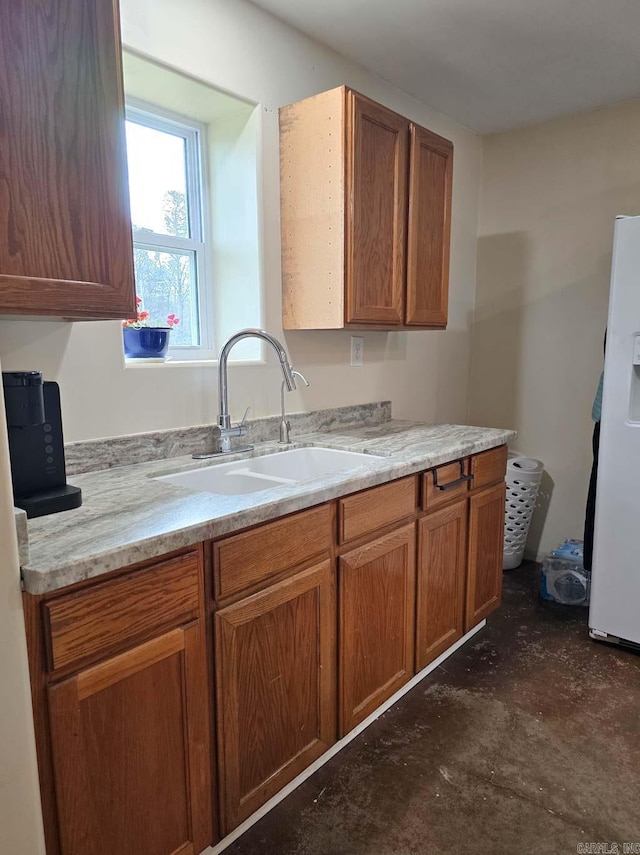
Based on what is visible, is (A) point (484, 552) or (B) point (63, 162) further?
(A) point (484, 552)

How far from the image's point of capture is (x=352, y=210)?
1978 mm

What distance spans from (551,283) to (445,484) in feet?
5.52

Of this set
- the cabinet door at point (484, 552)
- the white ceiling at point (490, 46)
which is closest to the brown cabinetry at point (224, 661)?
the cabinet door at point (484, 552)

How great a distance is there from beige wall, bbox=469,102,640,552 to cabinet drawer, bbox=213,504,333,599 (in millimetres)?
2081

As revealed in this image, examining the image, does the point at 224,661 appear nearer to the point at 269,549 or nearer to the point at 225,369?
the point at 269,549

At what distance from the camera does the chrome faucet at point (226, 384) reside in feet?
5.99

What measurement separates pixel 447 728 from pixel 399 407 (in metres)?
1.51

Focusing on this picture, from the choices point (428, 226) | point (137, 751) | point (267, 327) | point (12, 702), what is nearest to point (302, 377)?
point (267, 327)

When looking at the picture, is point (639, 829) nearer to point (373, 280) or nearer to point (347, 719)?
point (347, 719)

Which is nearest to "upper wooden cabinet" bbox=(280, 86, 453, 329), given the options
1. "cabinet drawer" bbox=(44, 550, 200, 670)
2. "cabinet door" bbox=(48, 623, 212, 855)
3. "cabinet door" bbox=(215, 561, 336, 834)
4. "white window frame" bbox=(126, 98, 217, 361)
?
"white window frame" bbox=(126, 98, 217, 361)

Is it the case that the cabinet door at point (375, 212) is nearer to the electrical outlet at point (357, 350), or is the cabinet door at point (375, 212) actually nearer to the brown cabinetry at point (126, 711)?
the electrical outlet at point (357, 350)

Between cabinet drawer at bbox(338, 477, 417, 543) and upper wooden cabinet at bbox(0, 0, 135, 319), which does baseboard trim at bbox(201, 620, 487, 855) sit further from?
upper wooden cabinet at bbox(0, 0, 135, 319)

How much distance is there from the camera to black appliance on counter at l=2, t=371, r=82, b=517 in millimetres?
1161

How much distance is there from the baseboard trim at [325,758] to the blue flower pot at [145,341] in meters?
1.34
